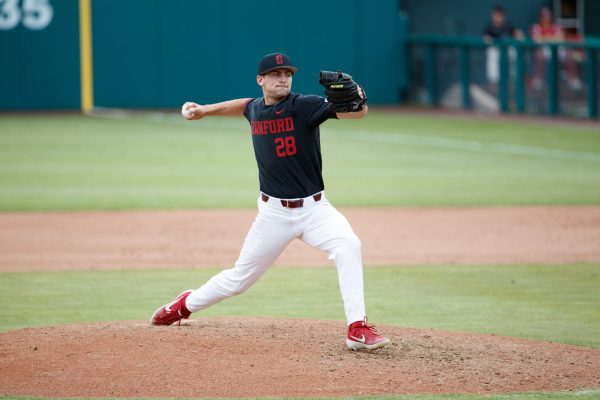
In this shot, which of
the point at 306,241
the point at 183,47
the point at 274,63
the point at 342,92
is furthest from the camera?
the point at 183,47

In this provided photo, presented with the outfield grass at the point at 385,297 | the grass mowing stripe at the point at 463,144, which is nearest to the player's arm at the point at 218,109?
the outfield grass at the point at 385,297

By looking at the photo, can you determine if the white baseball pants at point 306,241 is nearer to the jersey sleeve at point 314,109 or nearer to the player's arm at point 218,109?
the jersey sleeve at point 314,109

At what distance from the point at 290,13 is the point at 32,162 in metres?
11.8

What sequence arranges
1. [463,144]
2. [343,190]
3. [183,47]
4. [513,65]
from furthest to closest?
[183,47] < [513,65] < [463,144] < [343,190]

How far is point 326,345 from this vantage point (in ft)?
21.2

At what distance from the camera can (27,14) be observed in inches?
1008

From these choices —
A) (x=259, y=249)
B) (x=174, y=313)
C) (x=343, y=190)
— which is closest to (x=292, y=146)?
(x=259, y=249)

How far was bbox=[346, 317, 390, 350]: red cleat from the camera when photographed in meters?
6.15

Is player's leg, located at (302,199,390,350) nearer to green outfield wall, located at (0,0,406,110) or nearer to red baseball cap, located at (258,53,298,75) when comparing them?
red baseball cap, located at (258,53,298,75)

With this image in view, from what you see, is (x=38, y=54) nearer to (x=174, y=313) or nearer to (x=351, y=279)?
(x=174, y=313)

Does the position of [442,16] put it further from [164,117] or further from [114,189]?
[114,189]

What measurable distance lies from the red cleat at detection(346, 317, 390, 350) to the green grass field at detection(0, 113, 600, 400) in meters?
0.78

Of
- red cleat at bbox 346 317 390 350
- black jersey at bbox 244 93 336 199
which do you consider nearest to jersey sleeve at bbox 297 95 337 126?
black jersey at bbox 244 93 336 199

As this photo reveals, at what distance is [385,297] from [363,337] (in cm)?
239
